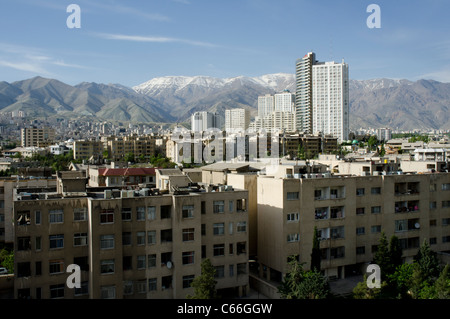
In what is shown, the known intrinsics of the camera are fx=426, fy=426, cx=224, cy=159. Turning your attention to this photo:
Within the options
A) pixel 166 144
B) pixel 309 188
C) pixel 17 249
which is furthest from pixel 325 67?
pixel 17 249

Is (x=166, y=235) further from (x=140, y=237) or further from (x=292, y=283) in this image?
(x=292, y=283)

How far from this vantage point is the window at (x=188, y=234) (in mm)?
18906

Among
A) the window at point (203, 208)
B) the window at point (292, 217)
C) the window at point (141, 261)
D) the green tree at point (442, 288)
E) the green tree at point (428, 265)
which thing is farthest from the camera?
the window at point (292, 217)

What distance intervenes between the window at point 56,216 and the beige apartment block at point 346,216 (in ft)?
34.6

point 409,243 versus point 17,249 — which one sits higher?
point 17,249

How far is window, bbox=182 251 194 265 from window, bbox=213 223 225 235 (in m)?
1.82

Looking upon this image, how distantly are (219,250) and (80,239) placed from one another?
6.42 meters

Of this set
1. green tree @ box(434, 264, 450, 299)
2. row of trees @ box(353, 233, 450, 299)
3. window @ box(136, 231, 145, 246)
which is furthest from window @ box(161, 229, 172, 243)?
green tree @ box(434, 264, 450, 299)

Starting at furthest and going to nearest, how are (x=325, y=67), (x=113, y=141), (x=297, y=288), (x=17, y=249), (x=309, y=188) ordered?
1. (x=325, y=67)
2. (x=113, y=141)
3. (x=309, y=188)
4. (x=297, y=288)
5. (x=17, y=249)

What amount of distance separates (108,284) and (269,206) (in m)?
9.43

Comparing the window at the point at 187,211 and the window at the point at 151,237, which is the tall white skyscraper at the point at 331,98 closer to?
the window at the point at 187,211

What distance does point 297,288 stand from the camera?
60.7 ft

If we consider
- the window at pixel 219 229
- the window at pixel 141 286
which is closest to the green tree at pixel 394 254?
the window at pixel 219 229
